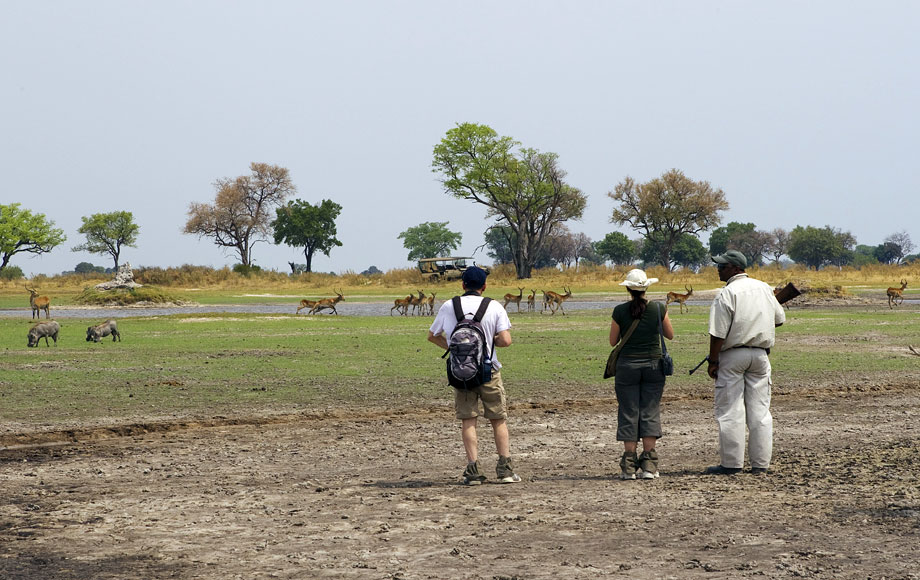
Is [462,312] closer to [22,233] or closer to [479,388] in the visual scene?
[479,388]

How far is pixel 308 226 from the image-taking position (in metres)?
110

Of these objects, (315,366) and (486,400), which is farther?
(315,366)

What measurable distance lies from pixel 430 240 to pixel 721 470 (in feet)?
522

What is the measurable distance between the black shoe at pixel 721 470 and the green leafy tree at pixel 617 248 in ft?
441

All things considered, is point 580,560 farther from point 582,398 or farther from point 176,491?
point 582,398

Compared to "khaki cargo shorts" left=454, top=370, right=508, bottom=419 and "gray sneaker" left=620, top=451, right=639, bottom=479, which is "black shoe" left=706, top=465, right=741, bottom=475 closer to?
"gray sneaker" left=620, top=451, right=639, bottom=479

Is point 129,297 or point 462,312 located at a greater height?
point 462,312

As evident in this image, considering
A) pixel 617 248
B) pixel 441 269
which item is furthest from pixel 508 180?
pixel 617 248

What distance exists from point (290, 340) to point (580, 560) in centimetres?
2049

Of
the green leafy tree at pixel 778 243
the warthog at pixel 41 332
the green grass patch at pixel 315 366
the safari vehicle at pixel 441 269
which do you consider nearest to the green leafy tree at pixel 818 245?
the green leafy tree at pixel 778 243

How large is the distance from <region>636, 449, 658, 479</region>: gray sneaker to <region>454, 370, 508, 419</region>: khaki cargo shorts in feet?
4.12

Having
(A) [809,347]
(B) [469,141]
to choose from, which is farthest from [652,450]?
(B) [469,141]

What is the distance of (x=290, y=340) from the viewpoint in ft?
85.5

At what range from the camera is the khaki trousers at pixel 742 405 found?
8828 millimetres
